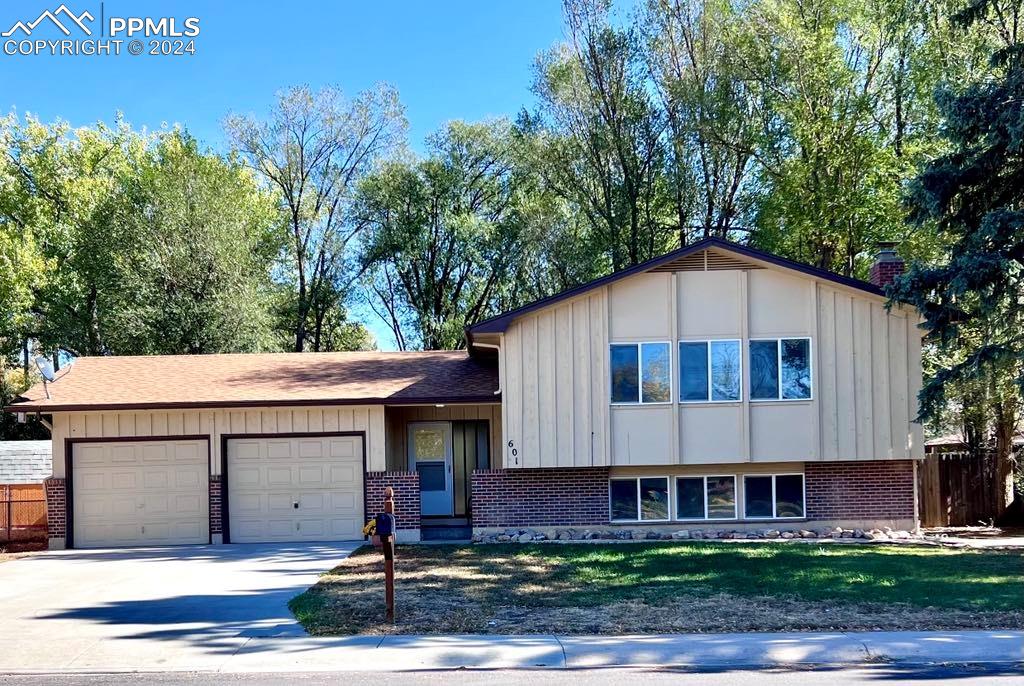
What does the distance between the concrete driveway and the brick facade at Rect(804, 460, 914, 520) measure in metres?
9.20

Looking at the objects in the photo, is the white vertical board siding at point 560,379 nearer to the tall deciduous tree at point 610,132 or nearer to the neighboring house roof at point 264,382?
the neighboring house roof at point 264,382

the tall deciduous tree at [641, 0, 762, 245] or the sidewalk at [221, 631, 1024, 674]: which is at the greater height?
the tall deciduous tree at [641, 0, 762, 245]

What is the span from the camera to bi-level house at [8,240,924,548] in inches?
741

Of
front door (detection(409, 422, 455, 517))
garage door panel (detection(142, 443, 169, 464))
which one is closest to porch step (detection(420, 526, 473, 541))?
front door (detection(409, 422, 455, 517))

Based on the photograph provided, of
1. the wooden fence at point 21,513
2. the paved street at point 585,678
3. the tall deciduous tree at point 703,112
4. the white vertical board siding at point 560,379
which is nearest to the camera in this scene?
the paved street at point 585,678

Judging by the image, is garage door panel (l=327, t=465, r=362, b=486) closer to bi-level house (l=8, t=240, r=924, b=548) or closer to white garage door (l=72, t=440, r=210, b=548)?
bi-level house (l=8, t=240, r=924, b=548)

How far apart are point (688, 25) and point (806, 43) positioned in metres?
5.71

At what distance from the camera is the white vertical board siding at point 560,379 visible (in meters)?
18.9

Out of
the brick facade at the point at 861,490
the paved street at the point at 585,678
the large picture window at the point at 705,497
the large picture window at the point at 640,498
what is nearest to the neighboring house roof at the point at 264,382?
the large picture window at the point at 640,498

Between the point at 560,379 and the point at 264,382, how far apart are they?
647 centimetres

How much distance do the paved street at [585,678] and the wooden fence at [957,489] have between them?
14.0m

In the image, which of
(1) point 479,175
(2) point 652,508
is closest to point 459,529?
(2) point 652,508

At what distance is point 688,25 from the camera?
1278 inches

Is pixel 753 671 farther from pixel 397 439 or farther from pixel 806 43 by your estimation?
pixel 806 43
